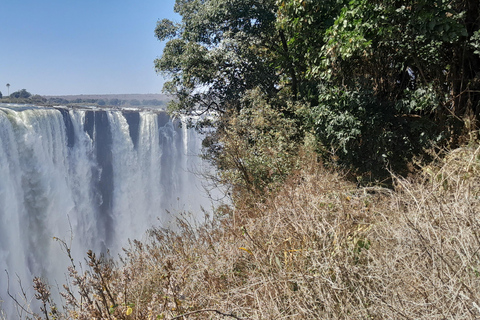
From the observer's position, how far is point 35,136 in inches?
576

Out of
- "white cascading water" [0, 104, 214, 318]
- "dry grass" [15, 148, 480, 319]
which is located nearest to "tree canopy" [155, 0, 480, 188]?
"dry grass" [15, 148, 480, 319]

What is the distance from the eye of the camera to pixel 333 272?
2170 millimetres

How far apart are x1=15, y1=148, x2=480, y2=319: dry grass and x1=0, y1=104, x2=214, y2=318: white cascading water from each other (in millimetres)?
6760

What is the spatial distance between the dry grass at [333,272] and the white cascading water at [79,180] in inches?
266

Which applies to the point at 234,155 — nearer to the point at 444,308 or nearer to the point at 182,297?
the point at 182,297

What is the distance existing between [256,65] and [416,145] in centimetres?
425

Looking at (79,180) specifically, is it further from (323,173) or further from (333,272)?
(333,272)

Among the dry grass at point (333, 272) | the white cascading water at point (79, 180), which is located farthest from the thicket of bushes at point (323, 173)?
the white cascading water at point (79, 180)

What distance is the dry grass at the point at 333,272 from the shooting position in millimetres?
1756

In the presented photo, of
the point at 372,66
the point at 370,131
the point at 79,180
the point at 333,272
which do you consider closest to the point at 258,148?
the point at 370,131

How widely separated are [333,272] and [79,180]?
61.3ft

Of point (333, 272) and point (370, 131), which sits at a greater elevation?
point (370, 131)

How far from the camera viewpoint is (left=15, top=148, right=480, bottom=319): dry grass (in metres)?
1.76

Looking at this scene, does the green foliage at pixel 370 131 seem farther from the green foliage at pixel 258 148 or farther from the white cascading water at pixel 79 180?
the white cascading water at pixel 79 180
